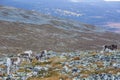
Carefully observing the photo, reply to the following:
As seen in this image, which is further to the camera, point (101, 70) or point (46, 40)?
point (46, 40)

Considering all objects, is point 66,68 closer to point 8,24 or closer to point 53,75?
point 53,75

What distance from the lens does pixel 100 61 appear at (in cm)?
3791

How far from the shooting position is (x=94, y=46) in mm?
152500

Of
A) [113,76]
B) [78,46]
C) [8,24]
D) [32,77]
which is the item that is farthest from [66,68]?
[8,24]

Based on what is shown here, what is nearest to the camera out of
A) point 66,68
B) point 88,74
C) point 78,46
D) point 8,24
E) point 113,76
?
point 113,76

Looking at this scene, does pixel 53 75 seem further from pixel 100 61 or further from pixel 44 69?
pixel 100 61

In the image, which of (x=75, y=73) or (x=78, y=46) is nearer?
(x=75, y=73)

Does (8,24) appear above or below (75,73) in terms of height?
below

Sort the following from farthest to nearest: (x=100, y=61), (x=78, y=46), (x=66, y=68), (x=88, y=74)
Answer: (x=78, y=46) → (x=100, y=61) → (x=66, y=68) → (x=88, y=74)

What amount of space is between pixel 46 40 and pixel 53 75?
118 m

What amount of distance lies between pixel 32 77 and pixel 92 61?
9.54m

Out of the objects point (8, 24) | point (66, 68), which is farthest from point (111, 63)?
point (8, 24)

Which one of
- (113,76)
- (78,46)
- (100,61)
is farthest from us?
(78,46)

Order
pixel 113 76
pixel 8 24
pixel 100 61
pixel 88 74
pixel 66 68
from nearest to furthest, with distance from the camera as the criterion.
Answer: pixel 113 76 → pixel 88 74 → pixel 66 68 → pixel 100 61 → pixel 8 24
